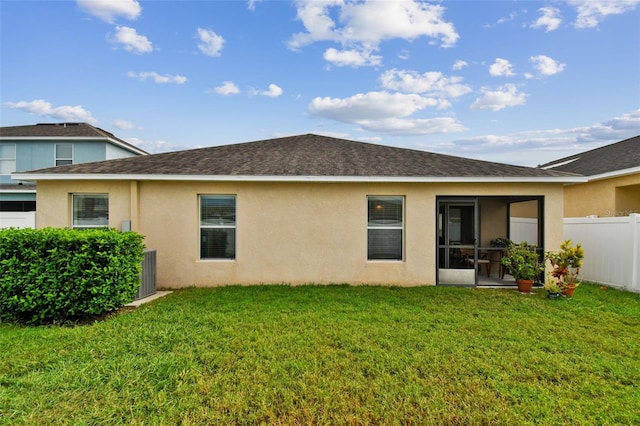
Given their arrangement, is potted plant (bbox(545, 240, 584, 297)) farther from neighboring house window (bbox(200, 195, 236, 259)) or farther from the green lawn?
neighboring house window (bbox(200, 195, 236, 259))

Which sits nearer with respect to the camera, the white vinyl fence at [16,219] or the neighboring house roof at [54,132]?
the white vinyl fence at [16,219]

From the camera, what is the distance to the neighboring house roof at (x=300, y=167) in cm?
797

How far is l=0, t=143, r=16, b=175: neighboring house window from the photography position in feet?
58.0

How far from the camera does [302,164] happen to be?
887 centimetres

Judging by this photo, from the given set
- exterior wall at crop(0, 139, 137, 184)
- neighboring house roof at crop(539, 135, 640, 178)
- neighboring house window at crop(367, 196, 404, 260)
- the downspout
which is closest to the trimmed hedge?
the downspout

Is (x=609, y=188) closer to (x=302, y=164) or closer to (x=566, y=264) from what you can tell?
(x=566, y=264)

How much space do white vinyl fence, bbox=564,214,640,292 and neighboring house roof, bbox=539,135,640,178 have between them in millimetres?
2939

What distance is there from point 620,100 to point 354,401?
1696 cm

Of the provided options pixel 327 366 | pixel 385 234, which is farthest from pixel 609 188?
pixel 327 366

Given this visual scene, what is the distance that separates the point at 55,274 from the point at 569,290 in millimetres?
10502

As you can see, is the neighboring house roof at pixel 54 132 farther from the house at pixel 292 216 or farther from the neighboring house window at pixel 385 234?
the neighboring house window at pixel 385 234

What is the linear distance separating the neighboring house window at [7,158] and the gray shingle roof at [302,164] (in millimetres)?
13802

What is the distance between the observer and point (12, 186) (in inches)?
685

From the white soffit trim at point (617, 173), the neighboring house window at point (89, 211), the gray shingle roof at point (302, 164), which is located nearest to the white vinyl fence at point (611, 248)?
the gray shingle roof at point (302, 164)
